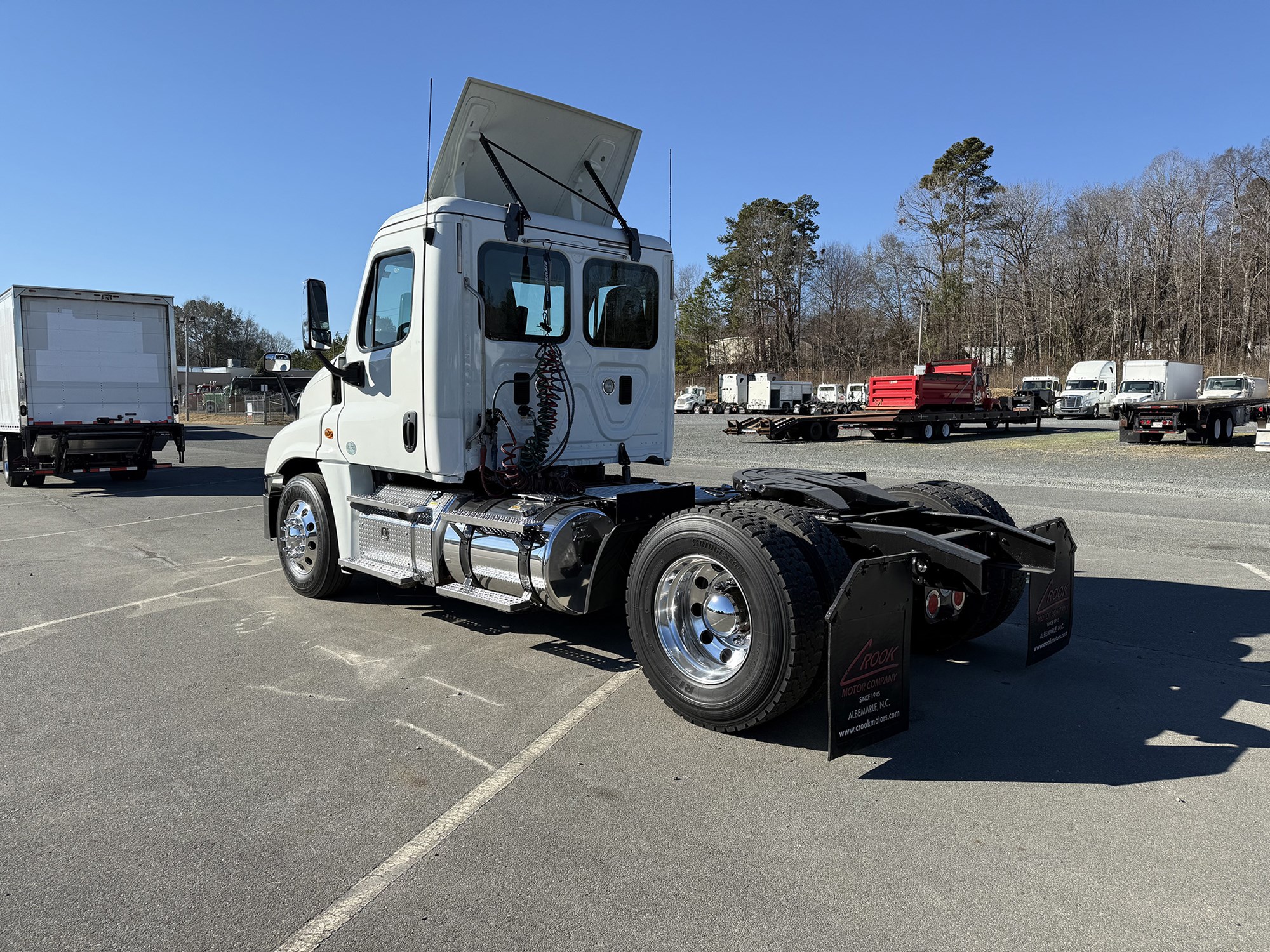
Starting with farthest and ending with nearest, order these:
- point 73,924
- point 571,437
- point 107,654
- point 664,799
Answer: point 571,437, point 107,654, point 664,799, point 73,924

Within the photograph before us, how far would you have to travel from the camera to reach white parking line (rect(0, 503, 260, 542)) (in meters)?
10.4

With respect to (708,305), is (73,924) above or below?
below

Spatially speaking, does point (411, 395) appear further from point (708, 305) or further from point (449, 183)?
point (708, 305)

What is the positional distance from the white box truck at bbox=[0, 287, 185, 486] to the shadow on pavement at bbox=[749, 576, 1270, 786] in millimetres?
15294

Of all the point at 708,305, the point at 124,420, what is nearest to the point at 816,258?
the point at 708,305

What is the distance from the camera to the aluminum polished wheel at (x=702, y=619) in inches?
166

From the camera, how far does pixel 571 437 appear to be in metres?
6.22

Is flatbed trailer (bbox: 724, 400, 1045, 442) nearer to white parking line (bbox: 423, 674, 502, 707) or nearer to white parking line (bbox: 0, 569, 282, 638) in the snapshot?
white parking line (bbox: 0, 569, 282, 638)

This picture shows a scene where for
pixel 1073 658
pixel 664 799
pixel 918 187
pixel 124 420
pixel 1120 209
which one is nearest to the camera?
pixel 664 799

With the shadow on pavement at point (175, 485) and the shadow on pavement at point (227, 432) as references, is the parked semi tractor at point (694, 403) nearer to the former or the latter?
the shadow on pavement at point (227, 432)

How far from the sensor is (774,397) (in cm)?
5059

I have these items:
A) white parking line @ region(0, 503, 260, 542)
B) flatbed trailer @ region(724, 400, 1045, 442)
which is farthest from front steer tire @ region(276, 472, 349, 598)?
flatbed trailer @ region(724, 400, 1045, 442)

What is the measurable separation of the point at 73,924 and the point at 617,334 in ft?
15.5

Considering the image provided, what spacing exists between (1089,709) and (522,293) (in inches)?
164
